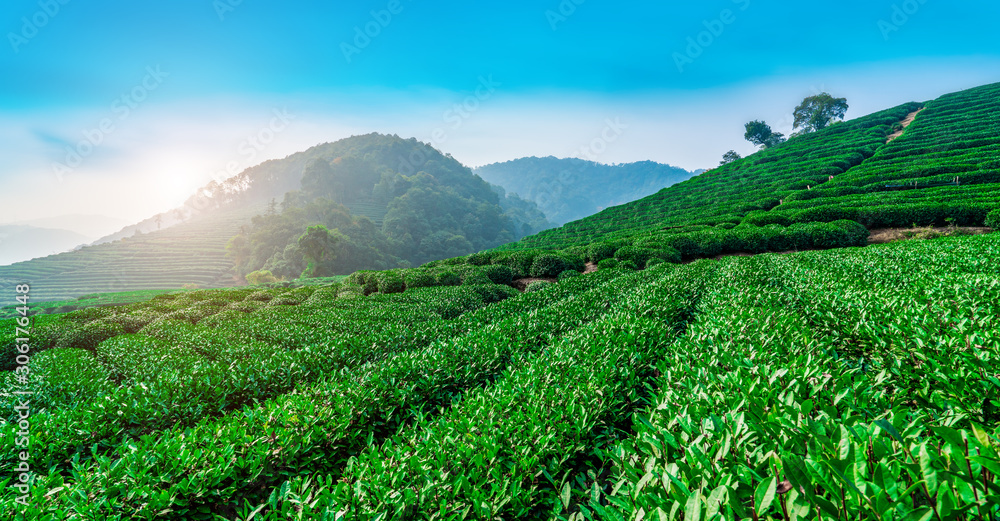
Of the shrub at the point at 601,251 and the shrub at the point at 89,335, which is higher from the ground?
the shrub at the point at 89,335

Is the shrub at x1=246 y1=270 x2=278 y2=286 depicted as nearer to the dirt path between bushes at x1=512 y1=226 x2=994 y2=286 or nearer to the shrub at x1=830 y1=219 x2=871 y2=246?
the dirt path between bushes at x1=512 y1=226 x2=994 y2=286

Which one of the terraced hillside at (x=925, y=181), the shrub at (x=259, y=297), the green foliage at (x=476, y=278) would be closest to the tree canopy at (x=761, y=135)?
the terraced hillside at (x=925, y=181)

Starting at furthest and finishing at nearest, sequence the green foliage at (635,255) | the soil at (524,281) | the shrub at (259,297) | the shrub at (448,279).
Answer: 1. the soil at (524,281)
2. the green foliage at (635,255)
3. the shrub at (448,279)
4. the shrub at (259,297)

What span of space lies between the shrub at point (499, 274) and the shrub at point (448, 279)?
1444 mm

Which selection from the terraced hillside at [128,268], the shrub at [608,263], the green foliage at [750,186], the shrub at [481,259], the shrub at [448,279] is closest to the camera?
the shrub at [448,279]

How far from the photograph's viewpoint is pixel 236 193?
122m

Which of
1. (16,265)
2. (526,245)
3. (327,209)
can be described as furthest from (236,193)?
(526,245)

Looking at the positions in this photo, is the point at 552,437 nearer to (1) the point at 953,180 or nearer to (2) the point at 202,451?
(2) the point at 202,451

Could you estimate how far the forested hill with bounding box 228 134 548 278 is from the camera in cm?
6147

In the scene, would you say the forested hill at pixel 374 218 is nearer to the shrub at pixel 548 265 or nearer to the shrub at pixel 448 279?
the shrub at pixel 448 279

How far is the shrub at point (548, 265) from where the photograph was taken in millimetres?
17703

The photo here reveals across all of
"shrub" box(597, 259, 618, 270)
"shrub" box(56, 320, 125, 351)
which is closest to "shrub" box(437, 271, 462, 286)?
"shrub" box(597, 259, 618, 270)

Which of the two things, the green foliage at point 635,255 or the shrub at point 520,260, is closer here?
the green foliage at point 635,255

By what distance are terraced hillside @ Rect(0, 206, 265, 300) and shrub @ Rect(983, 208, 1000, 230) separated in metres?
80.9
